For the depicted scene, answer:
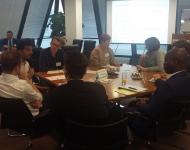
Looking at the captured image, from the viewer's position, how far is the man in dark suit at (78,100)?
2.07m

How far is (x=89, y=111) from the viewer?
82.4 inches

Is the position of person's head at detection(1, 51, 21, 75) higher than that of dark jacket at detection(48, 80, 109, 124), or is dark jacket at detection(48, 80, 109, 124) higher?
person's head at detection(1, 51, 21, 75)

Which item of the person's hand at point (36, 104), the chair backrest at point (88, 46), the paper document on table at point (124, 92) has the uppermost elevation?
the chair backrest at point (88, 46)

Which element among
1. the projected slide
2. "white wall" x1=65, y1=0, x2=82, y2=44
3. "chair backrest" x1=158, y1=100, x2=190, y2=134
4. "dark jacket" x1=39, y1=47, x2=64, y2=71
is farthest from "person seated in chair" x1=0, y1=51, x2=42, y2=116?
the projected slide

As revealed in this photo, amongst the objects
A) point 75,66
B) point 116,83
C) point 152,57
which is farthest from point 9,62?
point 152,57

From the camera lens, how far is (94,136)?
213 centimetres


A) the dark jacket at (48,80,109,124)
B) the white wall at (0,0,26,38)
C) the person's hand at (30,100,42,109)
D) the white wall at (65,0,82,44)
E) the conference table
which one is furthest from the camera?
the white wall at (0,0,26,38)

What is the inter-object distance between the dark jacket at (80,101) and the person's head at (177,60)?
0.96m

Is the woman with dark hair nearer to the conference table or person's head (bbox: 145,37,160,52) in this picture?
person's head (bbox: 145,37,160,52)

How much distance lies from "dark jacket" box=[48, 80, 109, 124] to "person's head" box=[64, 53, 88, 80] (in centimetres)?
8

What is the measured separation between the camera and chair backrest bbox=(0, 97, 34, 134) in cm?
231

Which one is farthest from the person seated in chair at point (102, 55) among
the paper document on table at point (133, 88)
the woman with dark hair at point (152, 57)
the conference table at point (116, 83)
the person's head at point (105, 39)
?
the paper document on table at point (133, 88)

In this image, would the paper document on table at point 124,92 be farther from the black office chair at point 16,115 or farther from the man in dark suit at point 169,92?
the black office chair at point 16,115

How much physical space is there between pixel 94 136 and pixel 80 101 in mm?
307
